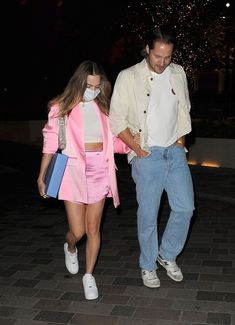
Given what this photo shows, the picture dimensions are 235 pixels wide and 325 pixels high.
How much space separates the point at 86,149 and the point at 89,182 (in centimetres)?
28

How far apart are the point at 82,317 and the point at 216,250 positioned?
2125 millimetres

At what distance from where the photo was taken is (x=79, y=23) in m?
21.0

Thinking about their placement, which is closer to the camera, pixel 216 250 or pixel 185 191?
pixel 185 191

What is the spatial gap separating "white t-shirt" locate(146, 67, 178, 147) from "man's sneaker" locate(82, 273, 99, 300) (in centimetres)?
126

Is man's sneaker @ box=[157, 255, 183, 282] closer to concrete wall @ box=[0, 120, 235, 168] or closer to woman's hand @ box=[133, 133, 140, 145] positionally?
woman's hand @ box=[133, 133, 140, 145]

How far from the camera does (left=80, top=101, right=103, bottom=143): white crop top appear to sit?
13.6 ft

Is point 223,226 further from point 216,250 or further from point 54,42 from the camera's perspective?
point 54,42

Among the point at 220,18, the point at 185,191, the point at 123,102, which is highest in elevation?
the point at 220,18

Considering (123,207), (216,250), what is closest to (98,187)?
(216,250)

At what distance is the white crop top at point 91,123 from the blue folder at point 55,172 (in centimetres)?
26

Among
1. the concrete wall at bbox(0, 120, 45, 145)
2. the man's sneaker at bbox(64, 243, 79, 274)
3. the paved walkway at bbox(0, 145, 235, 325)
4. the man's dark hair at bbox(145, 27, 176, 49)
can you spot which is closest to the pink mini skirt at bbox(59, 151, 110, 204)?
the man's sneaker at bbox(64, 243, 79, 274)

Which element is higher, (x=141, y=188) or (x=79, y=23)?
(x=79, y=23)

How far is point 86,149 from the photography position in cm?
414

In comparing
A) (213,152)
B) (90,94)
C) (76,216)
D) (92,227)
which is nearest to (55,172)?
(76,216)
